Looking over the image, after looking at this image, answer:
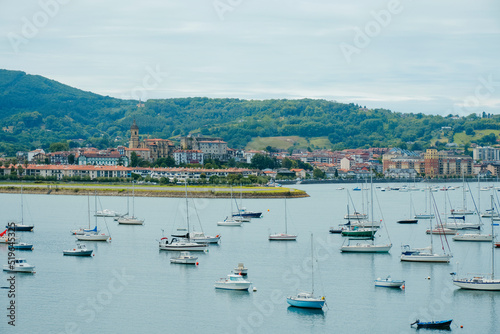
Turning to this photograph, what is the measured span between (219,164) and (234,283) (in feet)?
271

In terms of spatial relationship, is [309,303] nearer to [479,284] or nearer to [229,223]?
[479,284]

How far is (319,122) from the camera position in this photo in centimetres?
17700

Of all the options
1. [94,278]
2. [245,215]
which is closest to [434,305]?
[94,278]

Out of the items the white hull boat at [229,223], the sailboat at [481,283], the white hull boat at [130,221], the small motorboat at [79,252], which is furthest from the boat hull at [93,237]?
the sailboat at [481,283]

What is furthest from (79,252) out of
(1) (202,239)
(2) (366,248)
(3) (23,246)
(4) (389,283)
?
(4) (389,283)

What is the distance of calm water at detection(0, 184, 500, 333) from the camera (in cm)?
2009

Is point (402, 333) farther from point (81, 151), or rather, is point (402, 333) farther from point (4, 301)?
point (81, 151)

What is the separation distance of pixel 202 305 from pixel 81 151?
93793mm

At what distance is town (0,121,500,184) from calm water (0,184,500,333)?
3377 cm

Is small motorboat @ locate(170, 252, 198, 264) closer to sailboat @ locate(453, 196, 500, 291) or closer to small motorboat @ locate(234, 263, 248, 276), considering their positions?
small motorboat @ locate(234, 263, 248, 276)

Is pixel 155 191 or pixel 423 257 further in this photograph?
pixel 155 191

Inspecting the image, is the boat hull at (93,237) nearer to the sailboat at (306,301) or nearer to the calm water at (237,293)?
the calm water at (237,293)

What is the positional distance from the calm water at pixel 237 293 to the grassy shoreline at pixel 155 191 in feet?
88.1

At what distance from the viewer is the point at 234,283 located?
23500 millimetres
